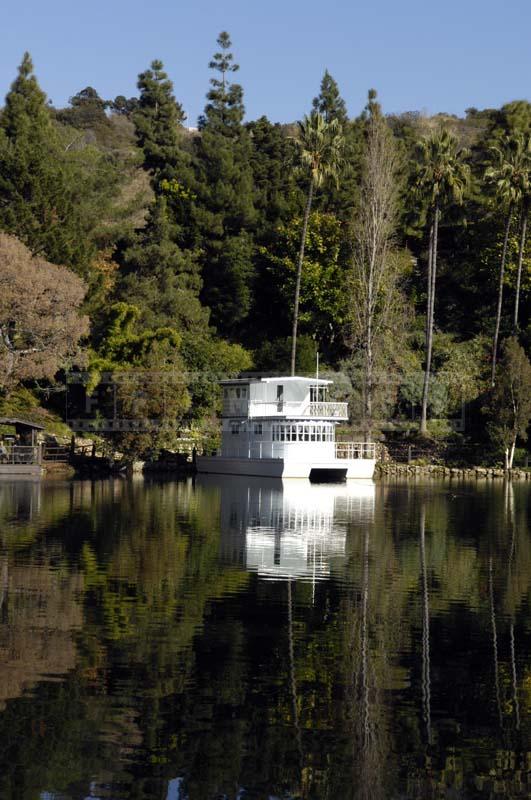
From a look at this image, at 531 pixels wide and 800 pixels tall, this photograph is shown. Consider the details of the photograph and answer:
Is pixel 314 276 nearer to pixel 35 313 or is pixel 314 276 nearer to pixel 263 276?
pixel 263 276

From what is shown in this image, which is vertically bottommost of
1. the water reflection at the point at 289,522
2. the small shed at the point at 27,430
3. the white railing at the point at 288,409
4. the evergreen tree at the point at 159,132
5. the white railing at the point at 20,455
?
the water reflection at the point at 289,522

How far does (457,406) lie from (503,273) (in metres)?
8.78

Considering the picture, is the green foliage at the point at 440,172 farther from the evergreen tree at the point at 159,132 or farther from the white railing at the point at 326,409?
the evergreen tree at the point at 159,132

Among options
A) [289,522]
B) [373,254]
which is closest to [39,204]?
[373,254]

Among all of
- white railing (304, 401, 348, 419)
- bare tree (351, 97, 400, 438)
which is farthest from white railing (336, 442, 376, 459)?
white railing (304, 401, 348, 419)

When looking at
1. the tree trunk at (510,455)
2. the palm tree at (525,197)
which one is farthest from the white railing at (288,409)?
the palm tree at (525,197)

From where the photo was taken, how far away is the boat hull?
5909cm

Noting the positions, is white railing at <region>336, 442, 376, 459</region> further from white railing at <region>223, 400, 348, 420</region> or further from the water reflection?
the water reflection

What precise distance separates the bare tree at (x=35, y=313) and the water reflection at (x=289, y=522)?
10.4 metres

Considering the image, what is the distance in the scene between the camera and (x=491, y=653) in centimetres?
1756

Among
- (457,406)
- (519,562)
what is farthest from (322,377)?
(519,562)

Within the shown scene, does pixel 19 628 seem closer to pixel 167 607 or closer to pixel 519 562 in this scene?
pixel 167 607

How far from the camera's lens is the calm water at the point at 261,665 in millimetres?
12242

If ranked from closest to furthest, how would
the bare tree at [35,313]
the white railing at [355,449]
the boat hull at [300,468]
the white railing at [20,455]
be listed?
1. the white railing at [20,455]
2. the bare tree at [35,313]
3. the boat hull at [300,468]
4. the white railing at [355,449]
